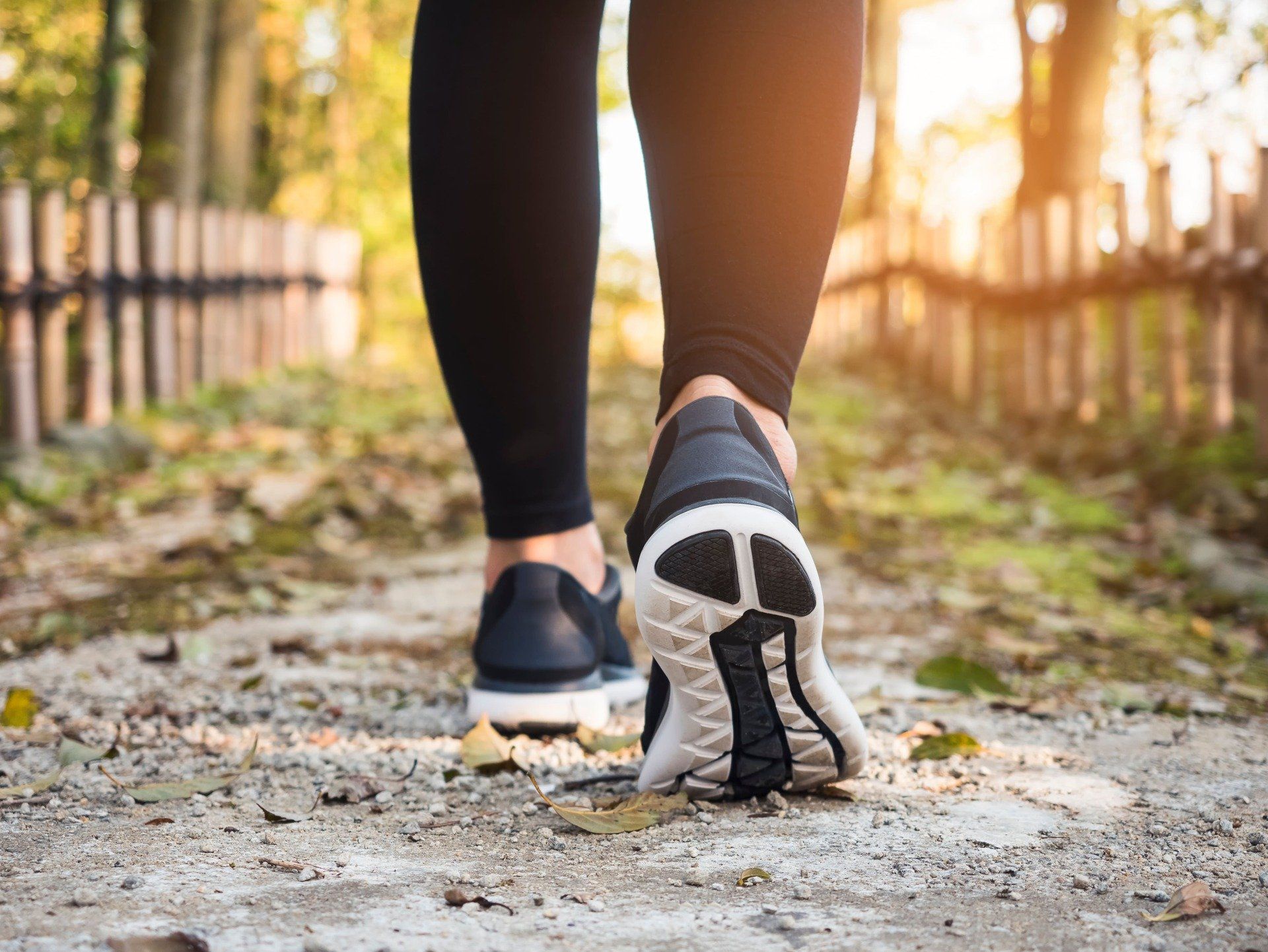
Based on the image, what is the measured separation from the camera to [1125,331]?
5121mm

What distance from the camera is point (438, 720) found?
167cm

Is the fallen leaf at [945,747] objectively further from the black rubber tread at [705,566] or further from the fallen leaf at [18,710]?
the fallen leaf at [18,710]

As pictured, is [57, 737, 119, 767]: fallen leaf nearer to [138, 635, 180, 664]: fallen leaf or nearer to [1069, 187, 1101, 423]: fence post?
[138, 635, 180, 664]: fallen leaf

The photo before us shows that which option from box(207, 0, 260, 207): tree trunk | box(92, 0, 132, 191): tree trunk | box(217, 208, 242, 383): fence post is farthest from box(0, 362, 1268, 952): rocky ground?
box(207, 0, 260, 207): tree trunk

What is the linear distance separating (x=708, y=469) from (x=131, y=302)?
5372mm

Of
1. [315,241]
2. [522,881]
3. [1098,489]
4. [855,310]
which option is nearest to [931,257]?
[855,310]

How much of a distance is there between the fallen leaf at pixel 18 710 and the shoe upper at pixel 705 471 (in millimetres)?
987

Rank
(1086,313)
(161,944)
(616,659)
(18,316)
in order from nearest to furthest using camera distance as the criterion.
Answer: (161,944), (616,659), (18,316), (1086,313)

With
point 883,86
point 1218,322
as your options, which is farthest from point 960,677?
point 883,86

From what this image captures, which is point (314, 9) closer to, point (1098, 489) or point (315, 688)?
point (1098, 489)

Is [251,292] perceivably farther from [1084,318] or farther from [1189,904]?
[1189,904]

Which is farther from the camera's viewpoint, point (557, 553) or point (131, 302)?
point (131, 302)

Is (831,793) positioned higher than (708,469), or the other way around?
(708,469)

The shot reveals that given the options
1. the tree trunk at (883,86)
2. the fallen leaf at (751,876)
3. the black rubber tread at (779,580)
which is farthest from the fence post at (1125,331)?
the tree trunk at (883,86)
